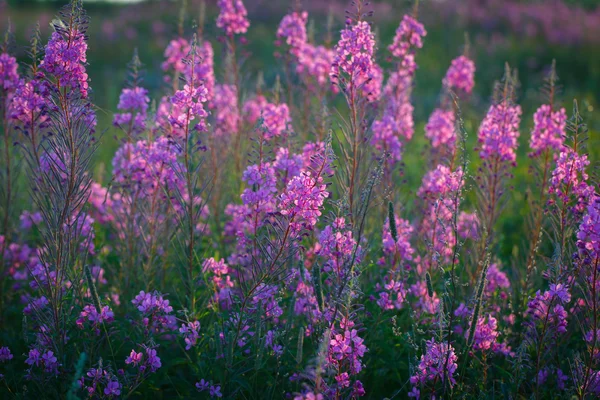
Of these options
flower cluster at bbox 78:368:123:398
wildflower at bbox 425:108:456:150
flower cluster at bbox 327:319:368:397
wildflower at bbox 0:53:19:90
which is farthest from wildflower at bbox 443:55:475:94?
flower cluster at bbox 78:368:123:398

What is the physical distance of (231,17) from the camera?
15.6 ft

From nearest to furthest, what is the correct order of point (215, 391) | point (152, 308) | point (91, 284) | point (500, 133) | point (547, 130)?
point (91, 284)
point (215, 391)
point (152, 308)
point (500, 133)
point (547, 130)

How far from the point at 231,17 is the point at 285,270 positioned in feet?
8.87

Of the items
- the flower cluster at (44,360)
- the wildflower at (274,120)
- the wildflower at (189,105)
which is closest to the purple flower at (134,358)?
the flower cluster at (44,360)

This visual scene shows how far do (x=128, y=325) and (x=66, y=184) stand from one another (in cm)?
102

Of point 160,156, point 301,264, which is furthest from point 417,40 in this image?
point 301,264

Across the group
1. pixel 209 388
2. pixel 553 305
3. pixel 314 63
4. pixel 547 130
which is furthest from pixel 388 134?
pixel 209 388

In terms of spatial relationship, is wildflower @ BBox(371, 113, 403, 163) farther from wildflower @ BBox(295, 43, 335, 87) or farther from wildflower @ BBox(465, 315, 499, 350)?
wildflower @ BBox(465, 315, 499, 350)

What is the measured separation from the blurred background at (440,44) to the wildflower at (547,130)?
3853mm

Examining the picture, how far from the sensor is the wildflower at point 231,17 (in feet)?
15.5

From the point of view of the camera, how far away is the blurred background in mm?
11695

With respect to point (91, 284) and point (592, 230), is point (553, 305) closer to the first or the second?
point (592, 230)

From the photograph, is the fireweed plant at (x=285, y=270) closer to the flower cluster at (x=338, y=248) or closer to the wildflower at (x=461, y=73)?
the flower cluster at (x=338, y=248)

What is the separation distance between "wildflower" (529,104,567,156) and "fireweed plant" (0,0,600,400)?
0.04ft
